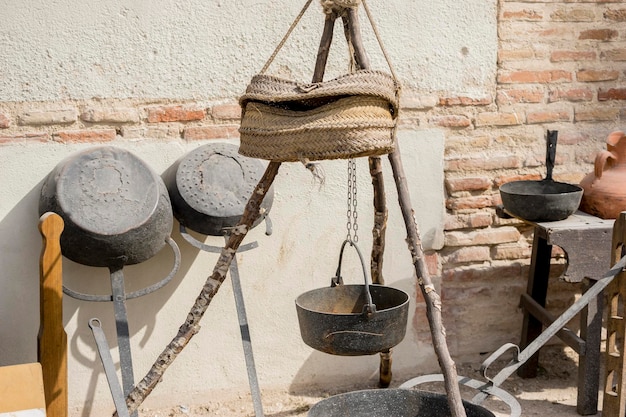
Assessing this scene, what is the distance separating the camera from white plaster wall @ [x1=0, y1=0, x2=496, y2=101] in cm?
340

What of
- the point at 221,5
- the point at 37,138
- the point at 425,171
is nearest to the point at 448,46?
the point at 425,171

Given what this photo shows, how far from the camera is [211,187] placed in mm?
3482

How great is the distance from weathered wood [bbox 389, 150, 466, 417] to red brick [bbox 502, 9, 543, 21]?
5.29 ft

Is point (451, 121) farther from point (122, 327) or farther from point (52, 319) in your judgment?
point (52, 319)

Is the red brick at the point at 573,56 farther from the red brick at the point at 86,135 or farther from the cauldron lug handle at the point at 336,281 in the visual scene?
the red brick at the point at 86,135

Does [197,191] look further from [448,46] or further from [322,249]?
[448,46]

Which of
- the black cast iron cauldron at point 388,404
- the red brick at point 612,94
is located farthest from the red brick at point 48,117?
the red brick at point 612,94

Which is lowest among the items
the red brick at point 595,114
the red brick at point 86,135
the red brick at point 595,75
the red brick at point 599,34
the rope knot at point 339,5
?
the red brick at point 595,114

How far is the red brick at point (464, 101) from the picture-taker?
4.02m

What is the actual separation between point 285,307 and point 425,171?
1.02 meters

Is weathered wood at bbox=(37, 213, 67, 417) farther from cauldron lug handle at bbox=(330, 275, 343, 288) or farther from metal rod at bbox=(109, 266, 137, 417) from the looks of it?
cauldron lug handle at bbox=(330, 275, 343, 288)

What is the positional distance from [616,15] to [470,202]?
1290 mm

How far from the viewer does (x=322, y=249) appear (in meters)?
3.94

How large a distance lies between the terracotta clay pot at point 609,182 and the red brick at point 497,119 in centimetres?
51
